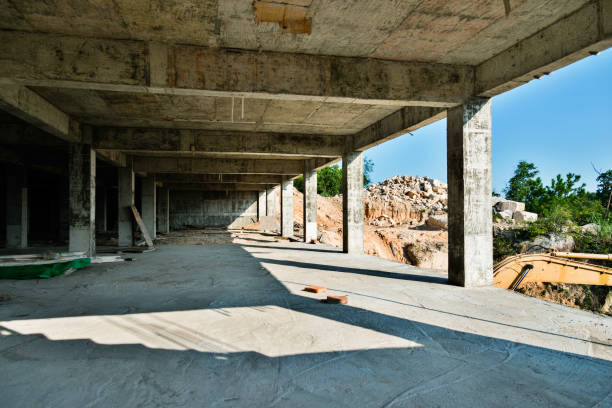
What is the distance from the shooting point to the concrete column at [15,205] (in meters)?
18.3

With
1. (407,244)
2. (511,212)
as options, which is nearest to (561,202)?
(511,212)

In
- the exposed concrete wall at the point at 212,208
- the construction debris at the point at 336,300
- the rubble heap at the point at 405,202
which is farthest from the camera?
the rubble heap at the point at 405,202

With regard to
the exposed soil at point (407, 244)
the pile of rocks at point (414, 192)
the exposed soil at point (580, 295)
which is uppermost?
the pile of rocks at point (414, 192)

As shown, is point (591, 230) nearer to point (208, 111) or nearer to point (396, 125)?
point (396, 125)

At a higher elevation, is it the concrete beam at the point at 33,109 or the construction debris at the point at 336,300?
the concrete beam at the point at 33,109

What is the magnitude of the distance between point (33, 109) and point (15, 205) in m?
12.5

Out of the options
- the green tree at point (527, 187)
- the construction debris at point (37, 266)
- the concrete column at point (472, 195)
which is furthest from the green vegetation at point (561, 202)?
the construction debris at point (37, 266)

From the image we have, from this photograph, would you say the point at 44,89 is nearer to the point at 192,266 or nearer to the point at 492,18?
the point at 192,266

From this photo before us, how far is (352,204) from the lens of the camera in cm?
1514

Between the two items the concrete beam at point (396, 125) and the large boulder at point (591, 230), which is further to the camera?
the large boulder at point (591, 230)

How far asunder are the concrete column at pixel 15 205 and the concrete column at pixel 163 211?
12.7 metres

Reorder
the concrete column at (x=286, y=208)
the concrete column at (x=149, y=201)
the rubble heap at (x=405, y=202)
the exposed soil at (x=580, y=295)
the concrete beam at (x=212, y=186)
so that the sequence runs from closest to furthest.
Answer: the exposed soil at (x=580, y=295) < the concrete column at (x=149, y=201) < the concrete column at (x=286, y=208) < the concrete beam at (x=212, y=186) < the rubble heap at (x=405, y=202)

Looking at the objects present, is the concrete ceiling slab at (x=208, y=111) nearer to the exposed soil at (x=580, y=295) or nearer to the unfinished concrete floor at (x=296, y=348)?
the unfinished concrete floor at (x=296, y=348)

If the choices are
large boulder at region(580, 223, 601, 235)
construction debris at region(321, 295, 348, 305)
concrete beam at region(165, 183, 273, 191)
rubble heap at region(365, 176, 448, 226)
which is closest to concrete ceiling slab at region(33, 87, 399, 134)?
construction debris at region(321, 295, 348, 305)
